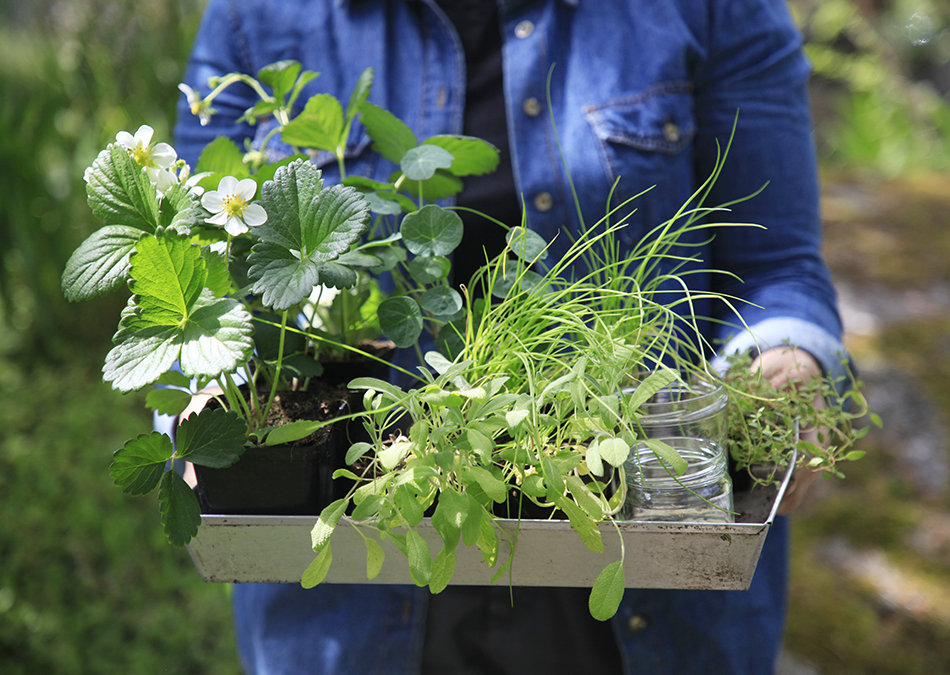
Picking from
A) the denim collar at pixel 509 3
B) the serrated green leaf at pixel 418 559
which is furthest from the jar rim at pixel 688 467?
the denim collar at pixel 509 3

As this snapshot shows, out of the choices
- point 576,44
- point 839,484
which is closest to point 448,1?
point 576,44

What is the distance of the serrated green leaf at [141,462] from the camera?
438 mm

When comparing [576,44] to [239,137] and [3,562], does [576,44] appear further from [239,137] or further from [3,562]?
[3,562]

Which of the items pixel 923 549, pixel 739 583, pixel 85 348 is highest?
pixel 739 583

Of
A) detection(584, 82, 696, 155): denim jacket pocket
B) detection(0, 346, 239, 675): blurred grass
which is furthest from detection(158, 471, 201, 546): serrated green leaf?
detection(0, 346, 239, 675): blurred grass

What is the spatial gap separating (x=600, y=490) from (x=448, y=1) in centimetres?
69

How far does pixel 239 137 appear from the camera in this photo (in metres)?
0.86

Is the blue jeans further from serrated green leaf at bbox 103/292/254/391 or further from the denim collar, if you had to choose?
the denim collar

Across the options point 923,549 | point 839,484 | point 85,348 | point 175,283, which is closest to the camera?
point 175,283

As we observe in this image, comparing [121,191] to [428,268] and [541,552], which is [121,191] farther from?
[541,552]

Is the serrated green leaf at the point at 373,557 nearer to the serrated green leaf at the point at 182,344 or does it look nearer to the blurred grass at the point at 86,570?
the serrated green leaf at the point at 182,344

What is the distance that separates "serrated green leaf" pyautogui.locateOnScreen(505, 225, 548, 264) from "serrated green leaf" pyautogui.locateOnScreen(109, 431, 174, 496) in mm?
277

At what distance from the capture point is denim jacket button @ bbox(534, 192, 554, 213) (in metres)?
0.81

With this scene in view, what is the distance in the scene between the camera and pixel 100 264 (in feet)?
1.44
